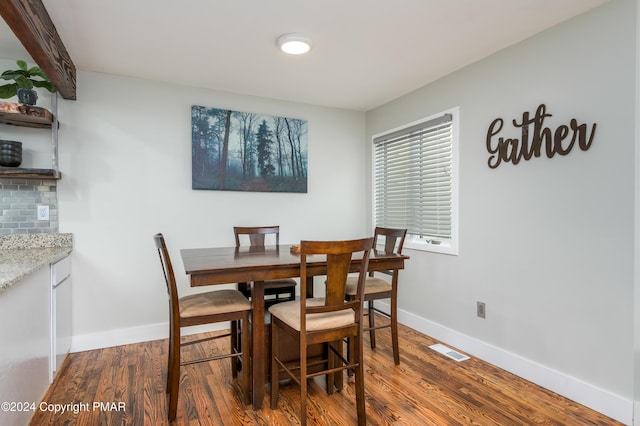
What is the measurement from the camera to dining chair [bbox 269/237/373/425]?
180 cm

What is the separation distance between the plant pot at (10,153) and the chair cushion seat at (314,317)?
2.16 metres

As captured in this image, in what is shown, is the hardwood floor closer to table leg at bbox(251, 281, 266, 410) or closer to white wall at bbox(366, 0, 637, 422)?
table leg at bbox(251, 281, 266, 410)

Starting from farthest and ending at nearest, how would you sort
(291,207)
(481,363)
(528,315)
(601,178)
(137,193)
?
(291,207) → (137,193) → (481,363) → (528,315) → (601,178)

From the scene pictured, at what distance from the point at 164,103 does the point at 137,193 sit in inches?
33.2

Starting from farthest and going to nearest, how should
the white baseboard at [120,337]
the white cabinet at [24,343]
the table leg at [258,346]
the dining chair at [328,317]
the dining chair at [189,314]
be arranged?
the white baseboard at [120,337] → the table leg at [258,346] → the dining chair at [189,314] → the dining chair at [328,317] → the white cabinet at [24,343]

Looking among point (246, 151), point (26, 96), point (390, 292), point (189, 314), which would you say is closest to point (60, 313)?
point (189, 314)

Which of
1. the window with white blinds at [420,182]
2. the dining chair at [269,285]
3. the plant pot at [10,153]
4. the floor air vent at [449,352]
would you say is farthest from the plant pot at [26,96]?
the floor air vent at [449,352]

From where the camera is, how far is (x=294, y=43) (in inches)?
95.5

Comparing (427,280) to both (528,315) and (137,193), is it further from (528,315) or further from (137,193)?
(137,193)

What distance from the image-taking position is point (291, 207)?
12.5 feet

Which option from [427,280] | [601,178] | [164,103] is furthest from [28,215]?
[601,178]

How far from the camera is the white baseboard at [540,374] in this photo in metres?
1.98

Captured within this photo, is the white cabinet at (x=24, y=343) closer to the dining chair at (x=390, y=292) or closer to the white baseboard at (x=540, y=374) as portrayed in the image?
the dining chair at (x=390, y=292)

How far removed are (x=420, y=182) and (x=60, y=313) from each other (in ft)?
10.1
